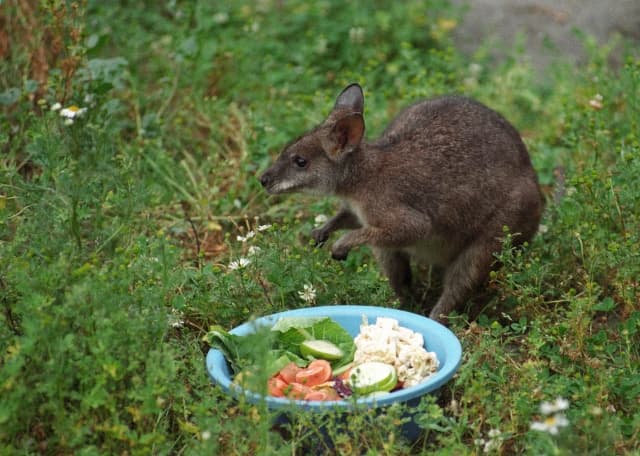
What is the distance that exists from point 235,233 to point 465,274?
1.55 metres

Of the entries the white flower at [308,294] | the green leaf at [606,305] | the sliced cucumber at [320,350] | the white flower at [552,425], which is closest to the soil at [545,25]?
the green leaf at [606,305]

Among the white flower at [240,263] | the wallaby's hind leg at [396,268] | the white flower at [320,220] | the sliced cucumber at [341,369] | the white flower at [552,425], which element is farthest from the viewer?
the white flower at [320,220]

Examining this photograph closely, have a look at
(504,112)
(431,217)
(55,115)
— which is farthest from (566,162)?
(55,115)

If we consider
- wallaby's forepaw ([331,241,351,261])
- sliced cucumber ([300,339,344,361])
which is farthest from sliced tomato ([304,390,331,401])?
wallaby's forepaw ([331,241,351,261])

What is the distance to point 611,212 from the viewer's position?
536cm

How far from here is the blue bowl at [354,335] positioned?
12.3 feet

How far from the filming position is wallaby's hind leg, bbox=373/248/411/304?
5602 millimetres

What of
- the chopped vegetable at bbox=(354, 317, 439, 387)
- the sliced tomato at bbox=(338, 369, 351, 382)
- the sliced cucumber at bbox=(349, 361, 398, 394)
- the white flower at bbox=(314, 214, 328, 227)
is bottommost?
the white flower at bbox=(314, 214, 328, 227)

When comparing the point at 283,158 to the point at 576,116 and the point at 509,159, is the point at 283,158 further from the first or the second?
the point at 576,116

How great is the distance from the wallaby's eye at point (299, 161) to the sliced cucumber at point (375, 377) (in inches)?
56.3

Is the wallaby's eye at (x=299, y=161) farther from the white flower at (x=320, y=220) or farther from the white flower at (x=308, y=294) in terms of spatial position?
the white flower at (x=308, y=294)

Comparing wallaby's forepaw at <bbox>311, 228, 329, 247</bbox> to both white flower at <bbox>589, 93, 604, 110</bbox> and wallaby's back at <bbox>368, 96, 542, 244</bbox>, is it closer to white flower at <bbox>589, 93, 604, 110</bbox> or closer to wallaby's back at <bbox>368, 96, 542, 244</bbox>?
wallaby's back at <bbox>368, 96, 542, 244</bbox>

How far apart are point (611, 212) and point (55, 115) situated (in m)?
3.32

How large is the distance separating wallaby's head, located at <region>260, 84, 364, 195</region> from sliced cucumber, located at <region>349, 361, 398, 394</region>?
1.35 meters
